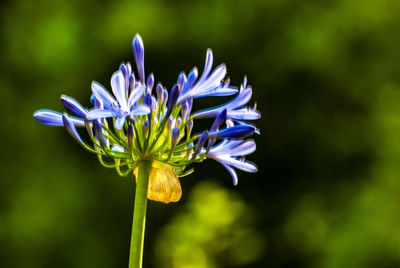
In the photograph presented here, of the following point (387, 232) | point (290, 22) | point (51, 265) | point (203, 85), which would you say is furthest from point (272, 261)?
point (203, 85)

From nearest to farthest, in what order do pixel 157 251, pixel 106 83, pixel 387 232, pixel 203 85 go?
1. pixel 203 85
2. pixel 157 251
3. pixel 387 232
4. pixel 106 83

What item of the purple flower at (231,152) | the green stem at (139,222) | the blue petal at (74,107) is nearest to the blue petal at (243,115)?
Answer: the purple flower at (231,152)

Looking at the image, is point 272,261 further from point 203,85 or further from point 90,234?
point 203,85

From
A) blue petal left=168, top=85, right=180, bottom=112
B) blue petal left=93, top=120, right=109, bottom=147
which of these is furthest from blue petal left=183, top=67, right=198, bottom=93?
blue petal left=93, top=120, right=109, bottom=147

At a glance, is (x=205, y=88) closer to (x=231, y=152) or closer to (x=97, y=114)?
(x=231, y=152)

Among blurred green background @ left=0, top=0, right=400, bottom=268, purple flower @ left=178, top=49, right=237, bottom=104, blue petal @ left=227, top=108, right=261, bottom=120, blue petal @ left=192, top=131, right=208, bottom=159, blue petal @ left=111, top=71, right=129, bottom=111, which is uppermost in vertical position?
blurred green background @ left=0, top=0, right=400, bottom=268

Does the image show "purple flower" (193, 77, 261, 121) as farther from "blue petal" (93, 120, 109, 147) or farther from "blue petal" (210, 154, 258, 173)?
"blue petal" (93, 120, 109, 147)

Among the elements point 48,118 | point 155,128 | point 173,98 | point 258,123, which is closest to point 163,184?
point 155,128
